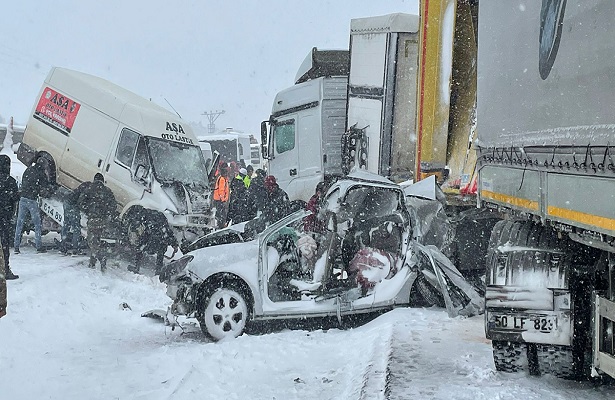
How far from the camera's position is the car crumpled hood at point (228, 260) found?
8562 millimetres

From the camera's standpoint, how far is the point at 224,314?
852 centimetres

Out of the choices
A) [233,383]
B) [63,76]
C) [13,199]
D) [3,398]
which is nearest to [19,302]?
[13,199]

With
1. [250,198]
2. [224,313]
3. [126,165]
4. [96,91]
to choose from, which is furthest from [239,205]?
[224,313]

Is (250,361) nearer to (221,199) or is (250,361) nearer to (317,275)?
(317,275)

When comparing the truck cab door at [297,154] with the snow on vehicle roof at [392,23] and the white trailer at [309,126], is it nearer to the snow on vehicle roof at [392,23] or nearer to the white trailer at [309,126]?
the white trailer at [309,126]

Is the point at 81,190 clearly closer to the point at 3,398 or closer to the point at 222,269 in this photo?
the point at 222,269

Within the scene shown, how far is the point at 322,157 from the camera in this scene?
1517cm

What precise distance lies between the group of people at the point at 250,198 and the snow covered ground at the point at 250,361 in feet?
10.1

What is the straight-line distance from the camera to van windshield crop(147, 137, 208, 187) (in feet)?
47.5

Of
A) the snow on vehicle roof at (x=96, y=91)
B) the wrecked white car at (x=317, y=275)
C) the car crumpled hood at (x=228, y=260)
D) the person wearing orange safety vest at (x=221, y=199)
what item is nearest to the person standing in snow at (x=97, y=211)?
the snow on vehicle roof at (x=96, y=91)

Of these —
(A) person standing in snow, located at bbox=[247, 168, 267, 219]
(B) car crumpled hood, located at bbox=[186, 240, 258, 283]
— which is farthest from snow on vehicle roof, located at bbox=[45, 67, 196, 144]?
A: (B) car crumpled hood, located at bbox=[186, 240, 258, 283]

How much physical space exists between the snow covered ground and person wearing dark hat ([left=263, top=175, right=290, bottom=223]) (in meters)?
2.79

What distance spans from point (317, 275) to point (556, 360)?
11.8 ft

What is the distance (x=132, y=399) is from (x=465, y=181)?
4.82 meters
